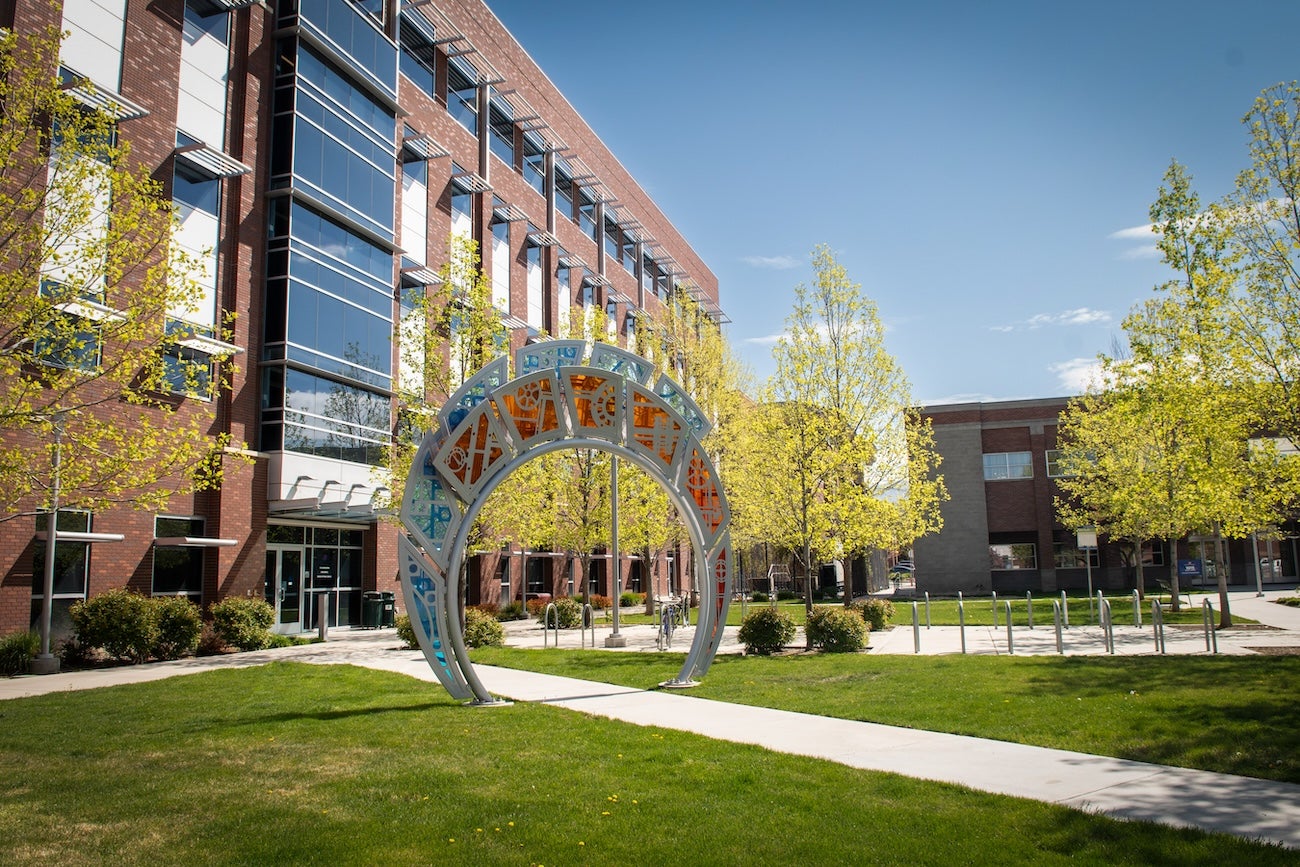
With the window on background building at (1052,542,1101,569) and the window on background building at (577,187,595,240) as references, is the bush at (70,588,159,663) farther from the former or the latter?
the window on background building at (1052,542,1101,569)

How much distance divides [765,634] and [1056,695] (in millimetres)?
7117

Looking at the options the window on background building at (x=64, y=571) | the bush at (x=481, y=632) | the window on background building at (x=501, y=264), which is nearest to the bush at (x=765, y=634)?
the bush at (x=481, y=632)

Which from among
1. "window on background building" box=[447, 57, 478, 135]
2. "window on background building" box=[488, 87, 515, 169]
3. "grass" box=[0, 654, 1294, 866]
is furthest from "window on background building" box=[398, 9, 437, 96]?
"grass" box=[0, 654, 1294, 866]

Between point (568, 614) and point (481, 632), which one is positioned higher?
point (481, 632)

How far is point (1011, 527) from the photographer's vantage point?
4581 cm

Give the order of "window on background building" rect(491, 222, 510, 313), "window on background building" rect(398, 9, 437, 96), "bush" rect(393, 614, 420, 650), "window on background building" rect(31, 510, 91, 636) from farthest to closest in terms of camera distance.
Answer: "window on background building" rect(491, 222, 510, 313), "window on background building" rect(398, 9, 437, 96), "bush" rect(393, 614, 420, 650), "window on background building" rect(31, 510, 91, 636)

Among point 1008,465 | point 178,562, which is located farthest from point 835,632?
point 1008,465

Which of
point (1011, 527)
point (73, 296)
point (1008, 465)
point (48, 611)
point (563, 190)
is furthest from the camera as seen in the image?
point (1008, 465)

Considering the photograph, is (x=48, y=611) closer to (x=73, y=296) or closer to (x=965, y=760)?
(x=73, y=296)

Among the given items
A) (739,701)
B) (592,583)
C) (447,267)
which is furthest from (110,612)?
(592,583)

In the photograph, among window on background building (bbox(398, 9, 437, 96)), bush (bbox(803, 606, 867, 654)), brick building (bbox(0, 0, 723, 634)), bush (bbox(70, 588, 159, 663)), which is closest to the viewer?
bush (bbox(70, 588, 159, 663))

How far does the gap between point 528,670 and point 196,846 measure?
981cm

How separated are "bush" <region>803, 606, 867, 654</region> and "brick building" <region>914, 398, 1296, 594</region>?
95.8 ft

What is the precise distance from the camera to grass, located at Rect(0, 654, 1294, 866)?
5.27 metres
